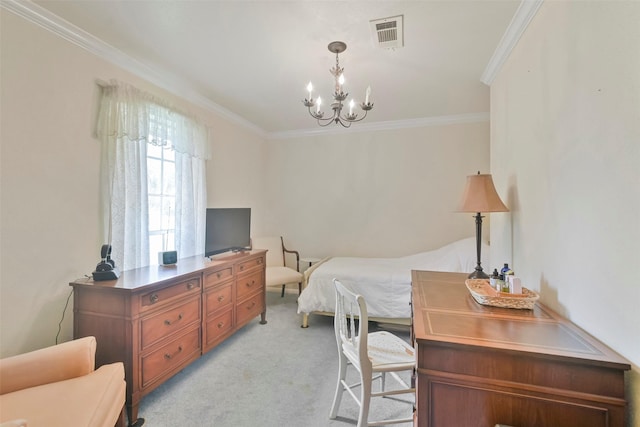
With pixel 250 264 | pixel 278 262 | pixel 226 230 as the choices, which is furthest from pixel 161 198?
pixel 278 262

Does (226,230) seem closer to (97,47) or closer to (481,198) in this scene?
(97,47)

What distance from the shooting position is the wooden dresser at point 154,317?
5.83 ft

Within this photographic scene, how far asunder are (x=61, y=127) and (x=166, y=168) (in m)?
0.94

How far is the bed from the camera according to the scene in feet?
9.78

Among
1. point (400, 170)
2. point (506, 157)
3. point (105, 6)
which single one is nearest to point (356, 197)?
point (400, 170)

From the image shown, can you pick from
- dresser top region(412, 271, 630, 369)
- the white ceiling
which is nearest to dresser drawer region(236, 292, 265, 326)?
dresser top region(412, 271, 630, 369)

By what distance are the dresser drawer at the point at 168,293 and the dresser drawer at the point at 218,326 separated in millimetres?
387

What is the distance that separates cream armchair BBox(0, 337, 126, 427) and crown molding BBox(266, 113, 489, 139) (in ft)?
12.6

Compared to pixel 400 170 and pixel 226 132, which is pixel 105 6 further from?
pixel 400 170

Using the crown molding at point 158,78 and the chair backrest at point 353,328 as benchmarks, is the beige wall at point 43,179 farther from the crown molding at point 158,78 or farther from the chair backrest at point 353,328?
the chair backrest at point 353,328

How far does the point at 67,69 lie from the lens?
1996 millimetres

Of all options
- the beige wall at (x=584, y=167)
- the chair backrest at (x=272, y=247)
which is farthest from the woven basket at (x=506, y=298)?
the chair backrest at (x=272, y=247)

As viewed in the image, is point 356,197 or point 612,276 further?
point 356,197

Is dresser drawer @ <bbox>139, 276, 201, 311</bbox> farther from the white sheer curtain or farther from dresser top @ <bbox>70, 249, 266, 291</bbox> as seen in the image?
the white sheer curtain
